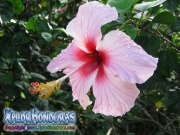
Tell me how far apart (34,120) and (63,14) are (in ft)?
3.59

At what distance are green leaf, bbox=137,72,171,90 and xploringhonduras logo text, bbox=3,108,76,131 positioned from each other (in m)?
0.55

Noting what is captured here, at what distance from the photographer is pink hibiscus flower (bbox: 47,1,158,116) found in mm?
673

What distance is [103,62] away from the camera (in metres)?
0.81

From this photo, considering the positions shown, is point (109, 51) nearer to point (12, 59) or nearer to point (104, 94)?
point (104, 94)

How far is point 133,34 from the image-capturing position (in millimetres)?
853

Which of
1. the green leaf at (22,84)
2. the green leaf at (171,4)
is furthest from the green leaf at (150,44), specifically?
the green leaf at (22,84)

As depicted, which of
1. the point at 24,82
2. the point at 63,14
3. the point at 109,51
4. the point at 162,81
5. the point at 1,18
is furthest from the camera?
the point at 63,14

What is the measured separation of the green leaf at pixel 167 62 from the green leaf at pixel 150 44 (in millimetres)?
71

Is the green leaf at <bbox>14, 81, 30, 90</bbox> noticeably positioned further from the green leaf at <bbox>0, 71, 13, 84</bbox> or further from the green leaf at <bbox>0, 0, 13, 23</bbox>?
the green leaf at <bbox>0, 0, 13, 23</bbox>

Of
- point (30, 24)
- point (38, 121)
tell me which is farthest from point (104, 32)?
point (38, 121)

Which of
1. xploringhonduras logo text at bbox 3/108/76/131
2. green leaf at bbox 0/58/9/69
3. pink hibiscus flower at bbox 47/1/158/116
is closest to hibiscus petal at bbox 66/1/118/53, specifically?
pink hibiscus flower at bbox 47/1/158/116

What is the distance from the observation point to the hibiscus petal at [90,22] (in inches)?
29.0

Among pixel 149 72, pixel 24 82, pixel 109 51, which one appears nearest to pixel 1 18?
pixel 24 82

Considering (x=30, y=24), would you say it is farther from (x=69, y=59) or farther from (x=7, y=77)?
(x=69, y=59)
